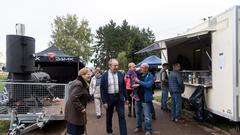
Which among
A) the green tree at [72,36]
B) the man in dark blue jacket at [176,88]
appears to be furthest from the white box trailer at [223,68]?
the green tree at [72,36]

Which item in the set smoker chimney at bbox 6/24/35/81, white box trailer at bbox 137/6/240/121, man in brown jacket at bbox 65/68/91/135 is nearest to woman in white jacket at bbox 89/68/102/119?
white box trailer at bbox 137/6/240/121

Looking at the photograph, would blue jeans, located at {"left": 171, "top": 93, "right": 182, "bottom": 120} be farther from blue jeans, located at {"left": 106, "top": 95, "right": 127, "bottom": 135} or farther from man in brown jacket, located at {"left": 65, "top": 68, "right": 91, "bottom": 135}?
man in brown jacket, located at {"left": 65, "top": 68, "right": 91, "bottom": 135}

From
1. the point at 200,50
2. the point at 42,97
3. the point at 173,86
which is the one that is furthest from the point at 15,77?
the point at 200,50

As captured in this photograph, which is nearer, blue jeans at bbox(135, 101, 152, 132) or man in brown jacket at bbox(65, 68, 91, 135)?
man in brown jacket at bbox(65, 68, 91, 135)

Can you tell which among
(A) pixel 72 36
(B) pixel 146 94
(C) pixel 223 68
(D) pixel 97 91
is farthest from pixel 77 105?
(A) pixel 72 36

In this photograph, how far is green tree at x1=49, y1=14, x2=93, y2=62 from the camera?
5241 centimetres

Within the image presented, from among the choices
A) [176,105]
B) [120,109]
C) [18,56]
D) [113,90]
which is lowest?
[176,105]

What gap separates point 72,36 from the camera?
54594mm

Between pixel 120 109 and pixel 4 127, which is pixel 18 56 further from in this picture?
pixel 120 109

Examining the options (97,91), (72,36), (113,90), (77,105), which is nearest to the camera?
(77,105)

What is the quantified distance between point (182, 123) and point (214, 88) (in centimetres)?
178

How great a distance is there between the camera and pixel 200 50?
43.5 ft

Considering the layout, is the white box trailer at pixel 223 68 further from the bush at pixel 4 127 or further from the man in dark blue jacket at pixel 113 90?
the bush at pixel 4 127

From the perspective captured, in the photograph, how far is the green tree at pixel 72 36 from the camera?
52.4 meters
